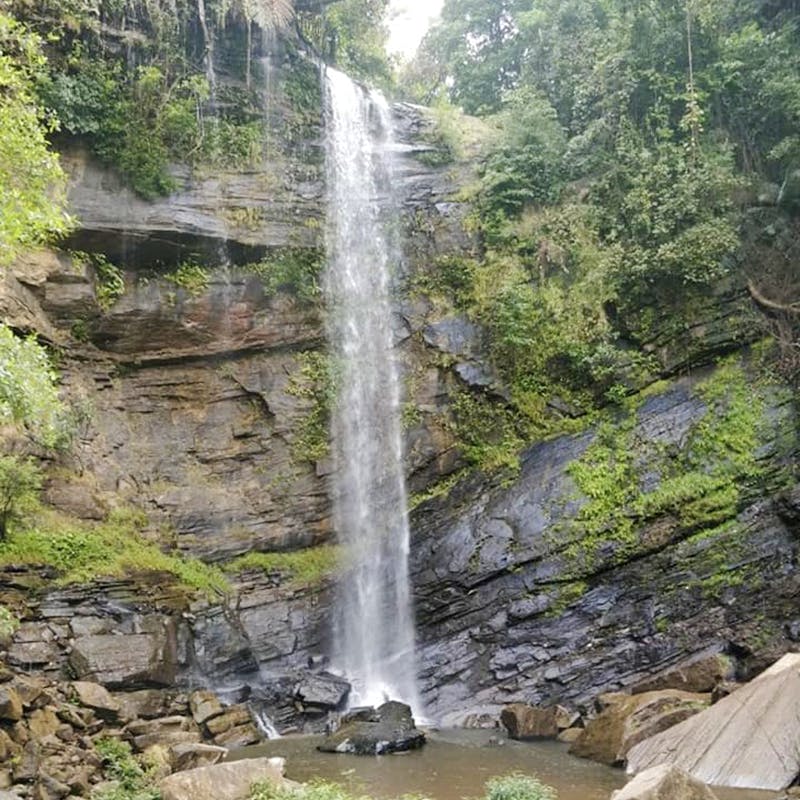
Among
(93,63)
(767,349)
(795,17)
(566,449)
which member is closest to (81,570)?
(566,449)

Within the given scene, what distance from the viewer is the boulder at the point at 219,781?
310 inches

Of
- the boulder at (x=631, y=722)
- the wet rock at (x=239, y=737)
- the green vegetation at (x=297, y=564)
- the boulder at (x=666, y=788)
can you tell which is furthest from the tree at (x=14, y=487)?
the boulder at (x=666, y=788)

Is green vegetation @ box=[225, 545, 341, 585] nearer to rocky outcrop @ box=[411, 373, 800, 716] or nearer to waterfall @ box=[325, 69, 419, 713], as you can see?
waterfall @ box=[325, 69, 419, 713]

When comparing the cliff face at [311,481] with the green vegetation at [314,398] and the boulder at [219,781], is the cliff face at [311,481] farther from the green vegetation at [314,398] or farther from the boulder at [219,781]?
the boulder at [219,781]

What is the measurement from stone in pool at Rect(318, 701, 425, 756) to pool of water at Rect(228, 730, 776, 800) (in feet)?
0.59

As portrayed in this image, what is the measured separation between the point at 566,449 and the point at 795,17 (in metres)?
11.9

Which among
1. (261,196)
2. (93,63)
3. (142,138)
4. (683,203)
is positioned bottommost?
(683,203)

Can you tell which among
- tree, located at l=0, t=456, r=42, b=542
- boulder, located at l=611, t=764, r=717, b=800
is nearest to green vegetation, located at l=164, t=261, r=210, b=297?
tree, located at l=0, t=456, r=42, b=542

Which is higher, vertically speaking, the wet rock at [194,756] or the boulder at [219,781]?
the boulder at [219,781]

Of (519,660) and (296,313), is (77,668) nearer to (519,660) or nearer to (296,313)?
(519,660)

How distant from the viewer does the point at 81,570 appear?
45.1ft

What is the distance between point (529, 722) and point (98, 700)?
6.40 meters

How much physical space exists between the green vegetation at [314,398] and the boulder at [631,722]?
27.6 feet

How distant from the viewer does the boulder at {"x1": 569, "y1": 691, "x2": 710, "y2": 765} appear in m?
10.5
